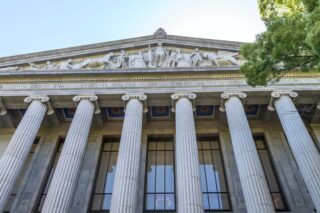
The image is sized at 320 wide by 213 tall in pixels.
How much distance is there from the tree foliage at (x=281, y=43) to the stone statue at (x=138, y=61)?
356 inches

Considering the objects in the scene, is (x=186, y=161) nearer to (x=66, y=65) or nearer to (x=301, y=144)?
(x=301, y=144)

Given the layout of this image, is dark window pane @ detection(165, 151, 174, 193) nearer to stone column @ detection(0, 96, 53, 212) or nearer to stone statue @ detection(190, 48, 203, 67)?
stone statue @ detection(190, 48, 203, 67)

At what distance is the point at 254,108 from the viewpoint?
20.6m

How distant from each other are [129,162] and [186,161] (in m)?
2.79

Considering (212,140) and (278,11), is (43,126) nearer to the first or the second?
(212,140)

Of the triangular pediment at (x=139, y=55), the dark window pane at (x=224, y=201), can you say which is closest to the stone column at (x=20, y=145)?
the triangular pediment at (x=139, y=55)

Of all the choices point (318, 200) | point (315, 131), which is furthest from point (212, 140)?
point (318, 200)

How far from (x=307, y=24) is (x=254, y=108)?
1121 centimetres

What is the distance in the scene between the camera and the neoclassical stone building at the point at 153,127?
1541 cm

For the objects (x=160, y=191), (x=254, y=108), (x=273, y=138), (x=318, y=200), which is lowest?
(x=318, y=200)

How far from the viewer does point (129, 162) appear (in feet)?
48.8

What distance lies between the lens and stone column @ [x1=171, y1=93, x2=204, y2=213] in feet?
42.8

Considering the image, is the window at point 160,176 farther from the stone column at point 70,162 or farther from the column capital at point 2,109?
the column capital at point 2,109

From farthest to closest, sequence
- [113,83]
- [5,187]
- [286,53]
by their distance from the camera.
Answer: [113,83], [5,187], [286,53]
